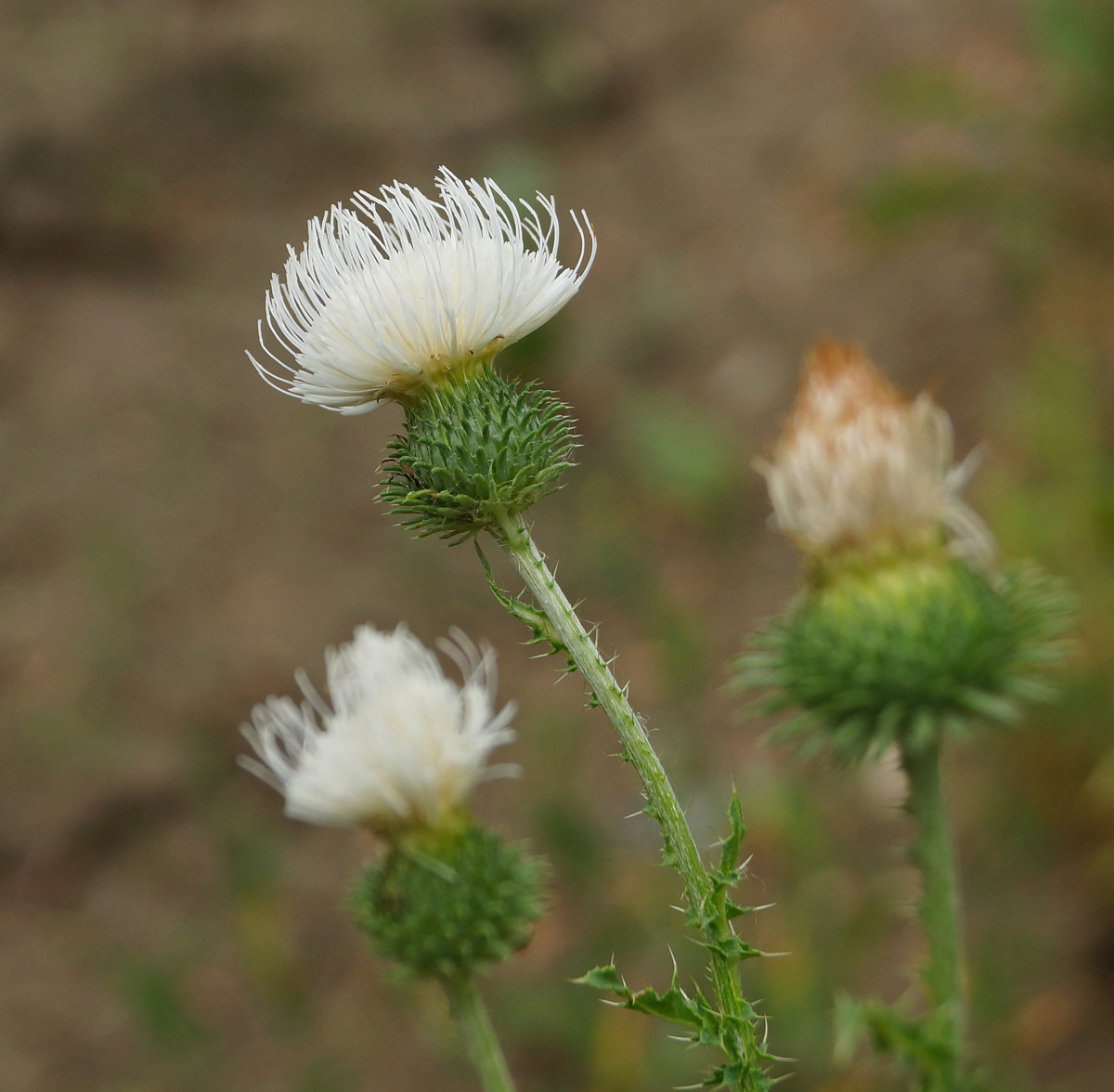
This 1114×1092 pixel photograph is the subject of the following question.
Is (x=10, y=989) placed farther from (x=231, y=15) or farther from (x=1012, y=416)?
(x=231, y=15)

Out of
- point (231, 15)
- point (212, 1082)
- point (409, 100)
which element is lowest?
point (212, 1082)

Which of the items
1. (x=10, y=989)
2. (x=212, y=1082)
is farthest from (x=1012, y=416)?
(x=10, y=989)

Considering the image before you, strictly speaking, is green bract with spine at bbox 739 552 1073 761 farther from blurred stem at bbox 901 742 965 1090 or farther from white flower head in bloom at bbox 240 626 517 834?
white flower head in bloom at bbox 240 626 517 834

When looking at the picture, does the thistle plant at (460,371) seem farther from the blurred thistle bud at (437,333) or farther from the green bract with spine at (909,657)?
the green bract with spine at (909,657)

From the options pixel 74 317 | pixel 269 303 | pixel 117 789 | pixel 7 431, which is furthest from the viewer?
pixel 74 317

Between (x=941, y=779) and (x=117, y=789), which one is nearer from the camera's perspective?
Result: (x=941, y=779)

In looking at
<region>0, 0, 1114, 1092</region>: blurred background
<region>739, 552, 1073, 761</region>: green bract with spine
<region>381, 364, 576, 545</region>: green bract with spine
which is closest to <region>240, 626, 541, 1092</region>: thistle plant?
<region>381, 364, 576, 545</region>: green bract with spine
